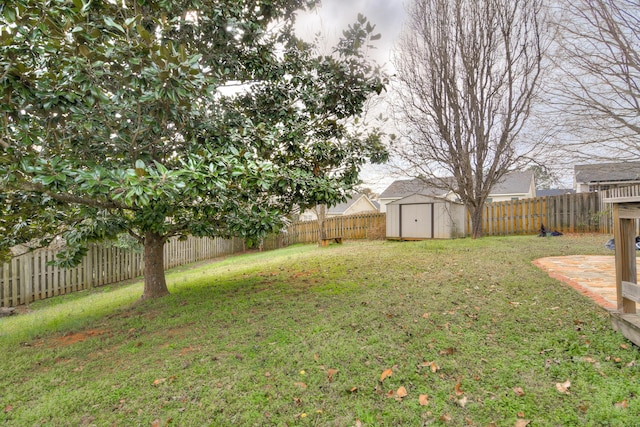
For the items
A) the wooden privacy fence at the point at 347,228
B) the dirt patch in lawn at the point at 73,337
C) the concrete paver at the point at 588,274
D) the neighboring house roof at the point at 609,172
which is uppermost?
the neighboring house roof at the point at 609,172

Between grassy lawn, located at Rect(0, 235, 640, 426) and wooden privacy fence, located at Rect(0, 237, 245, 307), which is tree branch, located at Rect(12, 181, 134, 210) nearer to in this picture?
grassy lawn, located at Rect(0, 235, 640, 426)

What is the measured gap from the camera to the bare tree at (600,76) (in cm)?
673

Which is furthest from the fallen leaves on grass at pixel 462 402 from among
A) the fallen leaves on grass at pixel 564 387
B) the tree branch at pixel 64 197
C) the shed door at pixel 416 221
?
the shed door at pixel 416 221

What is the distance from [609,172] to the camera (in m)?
12.6

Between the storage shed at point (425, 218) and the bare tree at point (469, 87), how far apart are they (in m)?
0.95

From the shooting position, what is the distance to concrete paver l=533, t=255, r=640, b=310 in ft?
12.7

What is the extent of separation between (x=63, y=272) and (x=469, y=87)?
12.9 meters

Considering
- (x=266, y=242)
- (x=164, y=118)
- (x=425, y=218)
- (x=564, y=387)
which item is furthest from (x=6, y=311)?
(x=425, y=218)

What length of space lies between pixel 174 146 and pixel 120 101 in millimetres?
859

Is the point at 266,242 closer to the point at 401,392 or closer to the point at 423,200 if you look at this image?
the point at 423,200

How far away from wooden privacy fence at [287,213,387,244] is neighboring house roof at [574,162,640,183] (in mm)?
7424

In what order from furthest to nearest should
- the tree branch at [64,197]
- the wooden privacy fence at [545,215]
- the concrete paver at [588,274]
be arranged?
the wooden privacy fence at [545,215] < the concrete paver at [588,274] < the tree branch at [64,197]

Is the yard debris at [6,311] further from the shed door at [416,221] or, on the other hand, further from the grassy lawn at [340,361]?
the shed door at [416,221]

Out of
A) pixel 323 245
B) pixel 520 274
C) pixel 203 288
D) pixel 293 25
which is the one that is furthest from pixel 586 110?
pixel 203 288
